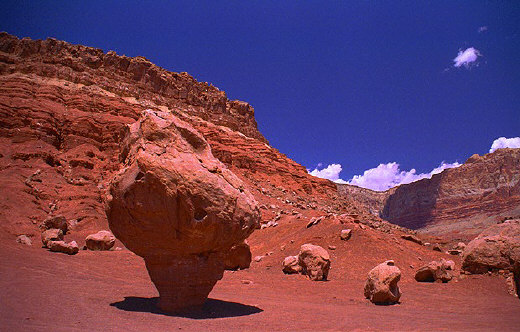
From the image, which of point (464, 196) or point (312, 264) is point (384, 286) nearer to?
point (312, 264)

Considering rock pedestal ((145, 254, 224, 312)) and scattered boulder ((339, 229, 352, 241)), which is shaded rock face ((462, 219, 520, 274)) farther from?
rock pedestal ((145, 254, 224, 312))

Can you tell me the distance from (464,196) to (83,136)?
376 feet

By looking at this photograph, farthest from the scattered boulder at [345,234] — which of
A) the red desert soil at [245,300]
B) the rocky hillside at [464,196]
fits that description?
the rocky hillside at [464,196]

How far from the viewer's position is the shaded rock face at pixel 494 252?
11.5 m

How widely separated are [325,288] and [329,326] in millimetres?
5578

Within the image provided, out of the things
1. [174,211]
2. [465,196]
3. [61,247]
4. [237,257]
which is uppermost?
[465,196]

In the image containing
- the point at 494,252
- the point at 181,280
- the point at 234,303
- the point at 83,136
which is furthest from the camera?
the point at 83,136

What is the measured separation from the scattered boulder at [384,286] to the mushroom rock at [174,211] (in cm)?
438

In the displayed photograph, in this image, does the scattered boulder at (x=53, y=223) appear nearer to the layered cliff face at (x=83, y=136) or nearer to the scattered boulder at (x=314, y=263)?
the layered cliff face at (x=83, y=136)

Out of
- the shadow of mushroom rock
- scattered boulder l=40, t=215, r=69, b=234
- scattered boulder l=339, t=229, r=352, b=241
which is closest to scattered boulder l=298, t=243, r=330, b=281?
scattered boulder l=339, t=229, r=352, b=241

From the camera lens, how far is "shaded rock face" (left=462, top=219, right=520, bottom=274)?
11547 mm

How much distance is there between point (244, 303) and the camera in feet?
25.5

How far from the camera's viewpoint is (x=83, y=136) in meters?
29.1

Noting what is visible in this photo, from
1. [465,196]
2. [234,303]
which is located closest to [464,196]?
[465,196]
